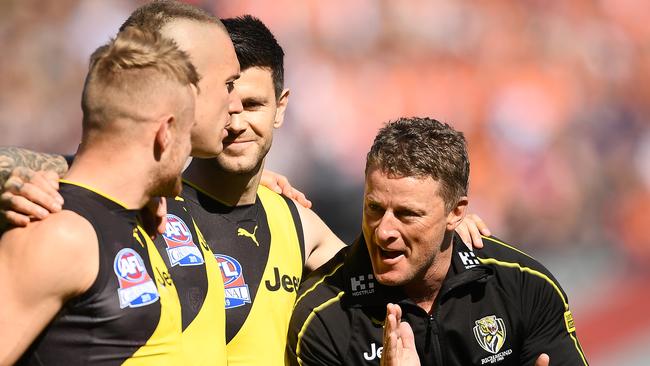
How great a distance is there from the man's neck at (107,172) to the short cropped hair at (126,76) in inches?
3.8

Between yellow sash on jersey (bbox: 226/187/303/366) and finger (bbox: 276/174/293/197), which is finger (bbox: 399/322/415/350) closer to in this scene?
yellow sash on jersey (bbox: 226/187/303/366)

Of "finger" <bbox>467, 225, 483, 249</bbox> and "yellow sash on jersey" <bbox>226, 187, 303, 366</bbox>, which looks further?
"finger" <bbox>467, 225, 483, 249</bbox>

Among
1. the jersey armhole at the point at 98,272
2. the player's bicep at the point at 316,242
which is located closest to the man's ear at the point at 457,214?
the player's bicep at the point at 316,242

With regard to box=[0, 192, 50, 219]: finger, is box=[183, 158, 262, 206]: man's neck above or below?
below

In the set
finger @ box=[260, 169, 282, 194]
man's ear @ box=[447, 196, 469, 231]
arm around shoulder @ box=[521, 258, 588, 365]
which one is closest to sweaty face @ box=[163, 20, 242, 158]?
finger @ box=[260, 169, 282, 194]

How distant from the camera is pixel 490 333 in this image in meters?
3.87

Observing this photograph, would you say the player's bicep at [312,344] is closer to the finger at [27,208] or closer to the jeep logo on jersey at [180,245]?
the jeep logo on jersey at [180,245]

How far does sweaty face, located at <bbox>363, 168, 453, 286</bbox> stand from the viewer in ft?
12.3

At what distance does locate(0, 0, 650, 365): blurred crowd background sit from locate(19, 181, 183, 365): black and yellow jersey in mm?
4029

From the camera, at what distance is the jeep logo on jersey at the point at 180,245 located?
10.5 feet

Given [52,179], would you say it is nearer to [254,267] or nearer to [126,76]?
[126,76]

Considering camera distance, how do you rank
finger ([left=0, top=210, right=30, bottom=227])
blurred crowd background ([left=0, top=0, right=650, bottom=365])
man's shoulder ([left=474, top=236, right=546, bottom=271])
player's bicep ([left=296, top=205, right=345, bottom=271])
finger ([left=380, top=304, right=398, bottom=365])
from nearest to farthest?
finger ([left=0, top=210, right=30, bottom=227]) → finger ([left=380, top=304, right=398, bottom=365]) → man's shoulder ([left=474, top=236, right=546, bottom=271]) → player's bicep ([left=296, top=205, right=345, bottom=271]) → blurred crowd background ([left=0, top=0, right=650, bottom=365])

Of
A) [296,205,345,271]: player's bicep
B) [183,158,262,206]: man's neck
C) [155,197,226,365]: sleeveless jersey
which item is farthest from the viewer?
[296,205,345,271]: player's bicep

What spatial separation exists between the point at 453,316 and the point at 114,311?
1762 millimetres
